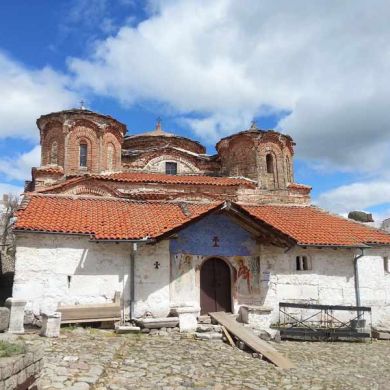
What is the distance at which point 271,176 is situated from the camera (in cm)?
2558

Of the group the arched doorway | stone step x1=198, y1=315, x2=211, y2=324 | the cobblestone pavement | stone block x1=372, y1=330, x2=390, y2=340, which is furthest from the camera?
the arched doorway

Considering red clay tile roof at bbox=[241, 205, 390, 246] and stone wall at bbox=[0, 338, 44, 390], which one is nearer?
stone wall at bbox=[0, 338, 44, 390]

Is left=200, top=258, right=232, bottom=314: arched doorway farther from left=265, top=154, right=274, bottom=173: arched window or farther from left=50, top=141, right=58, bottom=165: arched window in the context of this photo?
left=265, top=154, right=274, bottom=173: arched window

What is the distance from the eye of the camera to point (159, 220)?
44.1 ft

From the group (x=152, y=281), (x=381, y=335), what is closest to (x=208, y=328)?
(x=152, y=281)

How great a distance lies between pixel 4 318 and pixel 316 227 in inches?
414

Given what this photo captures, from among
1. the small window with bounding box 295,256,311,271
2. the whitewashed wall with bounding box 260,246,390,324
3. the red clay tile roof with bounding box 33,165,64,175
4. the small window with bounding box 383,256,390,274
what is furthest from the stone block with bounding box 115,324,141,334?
the red clay tile roof with bounding box 33,165,64,175

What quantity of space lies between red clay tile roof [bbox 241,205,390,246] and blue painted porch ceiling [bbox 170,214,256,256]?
0.85 metres

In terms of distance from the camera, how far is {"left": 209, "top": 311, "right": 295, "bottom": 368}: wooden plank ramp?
27.2ft

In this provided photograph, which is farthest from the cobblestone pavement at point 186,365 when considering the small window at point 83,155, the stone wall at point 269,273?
the small window at point 83,155

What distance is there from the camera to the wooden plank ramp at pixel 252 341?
828 cm

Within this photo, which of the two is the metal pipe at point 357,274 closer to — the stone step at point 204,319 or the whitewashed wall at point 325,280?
the whitewashed wall at point 325,280

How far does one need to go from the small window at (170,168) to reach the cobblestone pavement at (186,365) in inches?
635

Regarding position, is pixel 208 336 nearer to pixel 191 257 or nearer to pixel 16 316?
pixel 191 257
